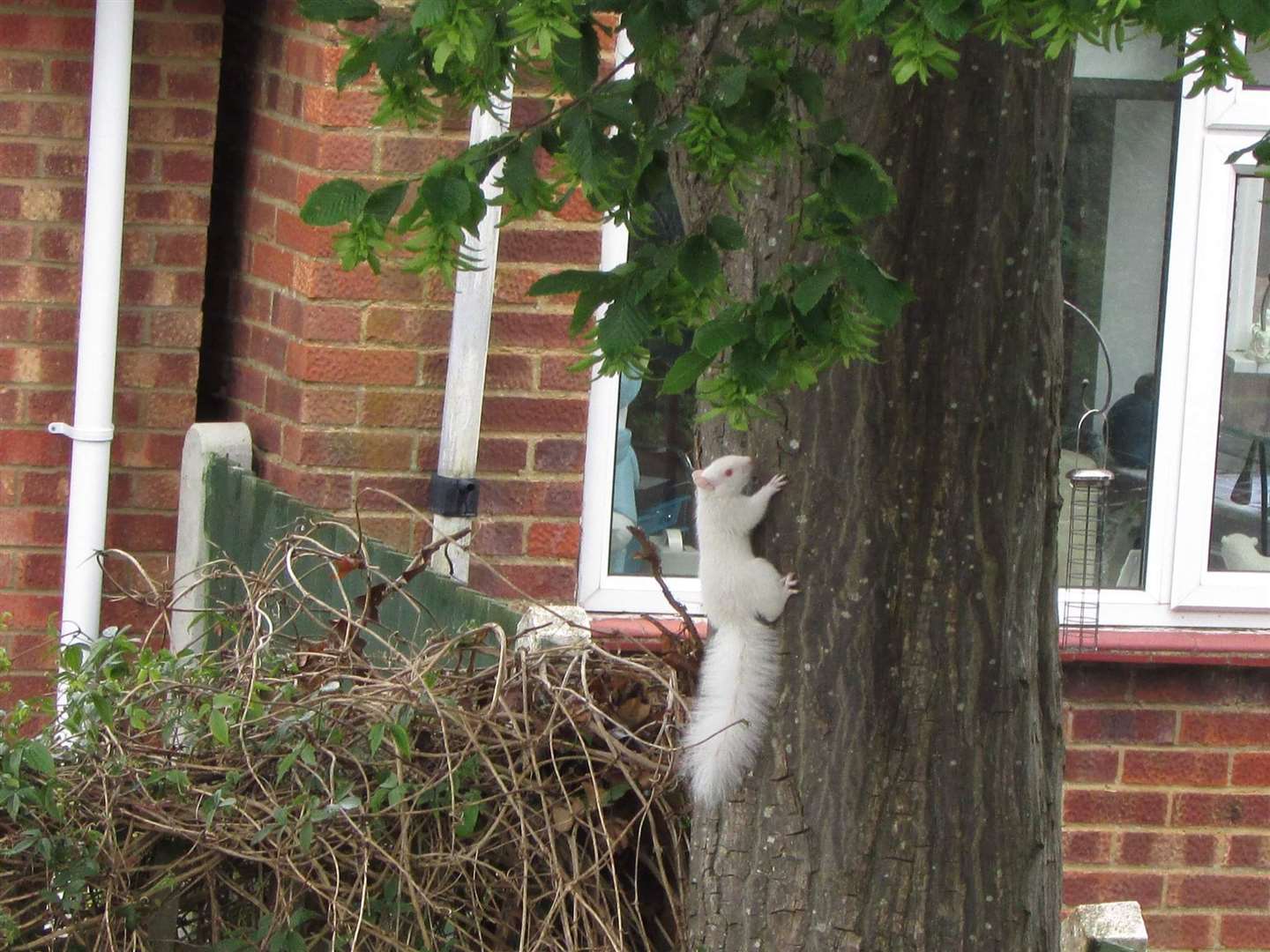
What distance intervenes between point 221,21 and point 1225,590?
2.85m

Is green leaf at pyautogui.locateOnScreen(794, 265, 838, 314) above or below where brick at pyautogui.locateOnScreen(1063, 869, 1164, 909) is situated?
above

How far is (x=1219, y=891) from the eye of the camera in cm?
481

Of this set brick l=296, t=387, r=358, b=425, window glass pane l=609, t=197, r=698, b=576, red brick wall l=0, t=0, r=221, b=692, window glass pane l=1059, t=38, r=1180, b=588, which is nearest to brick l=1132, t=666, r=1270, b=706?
window glass pane l=1059, t=38, r=1180, b=588

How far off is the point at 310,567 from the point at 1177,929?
2399 millimetres

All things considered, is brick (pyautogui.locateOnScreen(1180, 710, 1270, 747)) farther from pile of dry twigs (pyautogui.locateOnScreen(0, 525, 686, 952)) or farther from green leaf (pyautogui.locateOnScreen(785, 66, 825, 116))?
green leaf (pyautogui.locateOnScreen(785, 66, 825, 116))

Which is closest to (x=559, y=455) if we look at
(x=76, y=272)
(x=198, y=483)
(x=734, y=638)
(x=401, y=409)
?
(x=401, y=409)

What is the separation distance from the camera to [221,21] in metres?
4.62

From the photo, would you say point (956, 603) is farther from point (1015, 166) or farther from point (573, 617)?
point (573, 617)

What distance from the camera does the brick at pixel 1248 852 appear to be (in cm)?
480

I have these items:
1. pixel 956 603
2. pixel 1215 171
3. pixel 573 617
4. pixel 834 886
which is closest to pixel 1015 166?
pixel 956 603

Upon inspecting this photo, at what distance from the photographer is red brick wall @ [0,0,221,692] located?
452 centimetres

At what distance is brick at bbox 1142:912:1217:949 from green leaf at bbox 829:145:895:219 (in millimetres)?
3430

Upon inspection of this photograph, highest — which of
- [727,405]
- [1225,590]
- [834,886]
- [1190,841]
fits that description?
[727,405]

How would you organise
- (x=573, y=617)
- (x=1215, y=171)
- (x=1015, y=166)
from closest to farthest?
(x=1015, y=166) → (x=573, y=617) → (x=1215, y=171)
